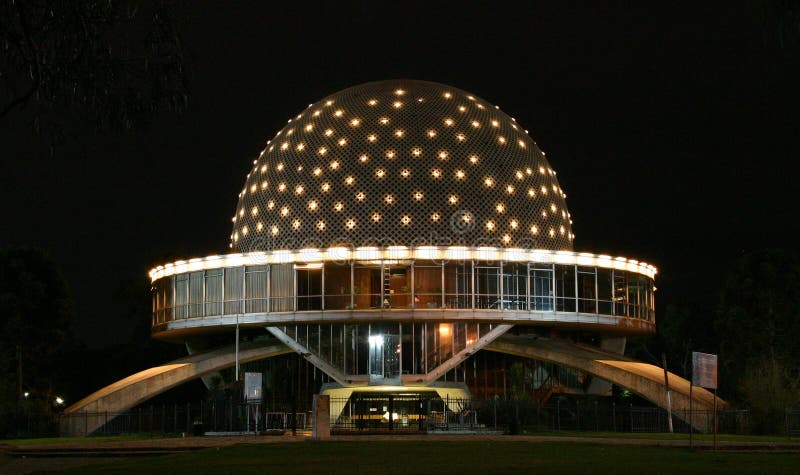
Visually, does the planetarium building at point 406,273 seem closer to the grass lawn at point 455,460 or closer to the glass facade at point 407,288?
the glass facade at point 407,288

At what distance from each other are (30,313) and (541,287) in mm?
18548

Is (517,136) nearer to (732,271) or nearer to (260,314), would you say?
(732,271)

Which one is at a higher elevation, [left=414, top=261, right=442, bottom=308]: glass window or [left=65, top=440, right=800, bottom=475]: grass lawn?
[left=414, top=261, right=442, bottom=308]: glass window

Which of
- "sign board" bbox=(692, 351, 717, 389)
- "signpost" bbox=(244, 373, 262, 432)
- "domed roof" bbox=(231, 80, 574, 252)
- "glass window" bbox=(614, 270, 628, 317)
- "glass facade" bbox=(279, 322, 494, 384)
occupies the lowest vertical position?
"signpost" bbox=(244, 373, 262, 432)

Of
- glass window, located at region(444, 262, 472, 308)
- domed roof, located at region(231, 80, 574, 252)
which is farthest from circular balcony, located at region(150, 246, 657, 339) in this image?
domed roof, located at region(231, 80, 574, 252)

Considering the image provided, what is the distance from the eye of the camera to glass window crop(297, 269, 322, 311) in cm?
3769

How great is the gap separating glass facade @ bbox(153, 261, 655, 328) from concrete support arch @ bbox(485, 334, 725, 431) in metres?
1.34

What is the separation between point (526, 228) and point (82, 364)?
89.2 ft

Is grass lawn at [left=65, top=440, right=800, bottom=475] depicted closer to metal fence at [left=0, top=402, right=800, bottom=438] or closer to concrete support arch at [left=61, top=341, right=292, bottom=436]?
metal fence at [left=0, top=402, right=800, bottom=438]

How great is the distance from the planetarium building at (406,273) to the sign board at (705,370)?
49.6 ft

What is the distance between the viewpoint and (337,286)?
37656mm

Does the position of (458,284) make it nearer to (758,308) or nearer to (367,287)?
(367,287)

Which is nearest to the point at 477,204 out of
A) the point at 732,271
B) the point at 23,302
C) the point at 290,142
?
the point at 290,142

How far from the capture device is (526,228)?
41031 millimetres
